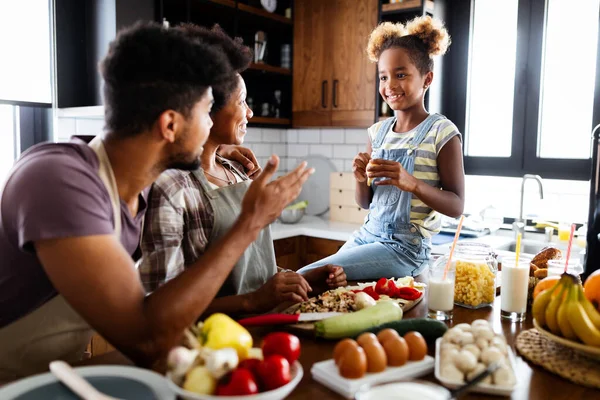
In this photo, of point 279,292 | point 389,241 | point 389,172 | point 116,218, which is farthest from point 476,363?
point 389,241

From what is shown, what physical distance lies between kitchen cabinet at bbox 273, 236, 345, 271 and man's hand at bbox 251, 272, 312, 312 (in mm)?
1903

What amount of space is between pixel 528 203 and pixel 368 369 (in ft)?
9.03

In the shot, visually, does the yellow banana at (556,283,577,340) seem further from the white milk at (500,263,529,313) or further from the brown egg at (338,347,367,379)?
the brown egg at (338,347,367,379)

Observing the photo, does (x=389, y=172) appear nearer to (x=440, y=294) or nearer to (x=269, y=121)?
(x=440, y=294)

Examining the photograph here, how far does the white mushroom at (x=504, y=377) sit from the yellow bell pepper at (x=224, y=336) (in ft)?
1.49

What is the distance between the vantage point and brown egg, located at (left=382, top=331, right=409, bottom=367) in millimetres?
1073

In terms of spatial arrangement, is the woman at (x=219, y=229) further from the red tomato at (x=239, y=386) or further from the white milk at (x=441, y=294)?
the red tomato at (x=239, y=386)

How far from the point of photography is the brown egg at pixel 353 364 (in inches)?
39.8

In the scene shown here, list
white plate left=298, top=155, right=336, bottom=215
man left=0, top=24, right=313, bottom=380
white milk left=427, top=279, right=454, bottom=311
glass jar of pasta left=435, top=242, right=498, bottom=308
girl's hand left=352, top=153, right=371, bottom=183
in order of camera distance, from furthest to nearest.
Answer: white plate left=298, top=155, right=336, bottom=215 < girl's hand left=352, top=153, right=371, bottom=183 < glass jar of pasta left=435, top=242, right=498, bottom=308 < white milk left=427, top=279, right=454, bottom=311 < man left=0, top=24, right=313, bottom=380

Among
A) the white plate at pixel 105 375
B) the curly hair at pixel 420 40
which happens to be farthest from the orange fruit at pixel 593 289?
the curly hair at pixel 420 40

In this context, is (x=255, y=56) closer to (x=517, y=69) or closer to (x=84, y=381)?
(x=517, y=69)

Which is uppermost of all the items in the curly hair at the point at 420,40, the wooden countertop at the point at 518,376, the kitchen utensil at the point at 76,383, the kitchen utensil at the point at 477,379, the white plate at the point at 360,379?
the curly hair at the point at 420,40

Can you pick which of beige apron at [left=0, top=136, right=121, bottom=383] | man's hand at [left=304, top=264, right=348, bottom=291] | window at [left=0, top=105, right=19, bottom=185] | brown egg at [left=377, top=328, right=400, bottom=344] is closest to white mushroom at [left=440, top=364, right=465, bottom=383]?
brown egg at [left=377, top=328, right=400, bottom=344]

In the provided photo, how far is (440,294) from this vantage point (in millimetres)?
1443
